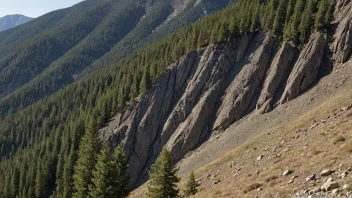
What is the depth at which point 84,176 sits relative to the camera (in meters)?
54.7

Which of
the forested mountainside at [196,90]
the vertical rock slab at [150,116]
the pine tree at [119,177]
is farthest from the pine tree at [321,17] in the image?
the pine tree at [119,177]

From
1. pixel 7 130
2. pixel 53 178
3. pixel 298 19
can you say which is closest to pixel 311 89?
pixel 298 19

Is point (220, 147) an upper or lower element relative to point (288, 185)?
lower

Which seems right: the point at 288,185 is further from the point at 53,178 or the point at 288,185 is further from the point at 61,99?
the point at 61,99

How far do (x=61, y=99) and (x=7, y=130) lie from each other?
31.1 m

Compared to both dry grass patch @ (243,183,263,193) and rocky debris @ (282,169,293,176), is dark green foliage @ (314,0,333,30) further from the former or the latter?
dry grass patch @ (243,183,263,193)

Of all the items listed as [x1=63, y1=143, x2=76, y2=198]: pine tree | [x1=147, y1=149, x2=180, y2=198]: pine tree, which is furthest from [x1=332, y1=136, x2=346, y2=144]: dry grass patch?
[x1=63, y1=143, x2=76, y2=198]: pine tree

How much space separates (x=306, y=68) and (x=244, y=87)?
14.6 m

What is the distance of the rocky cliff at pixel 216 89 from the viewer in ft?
226

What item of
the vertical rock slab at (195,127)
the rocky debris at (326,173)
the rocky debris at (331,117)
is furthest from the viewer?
the vertical rock slab at (195,127)

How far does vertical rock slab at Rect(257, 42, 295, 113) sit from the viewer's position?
68.6 m

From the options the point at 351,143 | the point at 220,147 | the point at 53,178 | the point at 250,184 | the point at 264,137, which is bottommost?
the point at 53,178

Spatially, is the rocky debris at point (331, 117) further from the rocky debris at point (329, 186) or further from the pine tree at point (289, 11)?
the pine tree at point (289, 11)

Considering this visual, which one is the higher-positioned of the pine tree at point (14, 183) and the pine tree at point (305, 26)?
the pine tree at point (305, 26)
